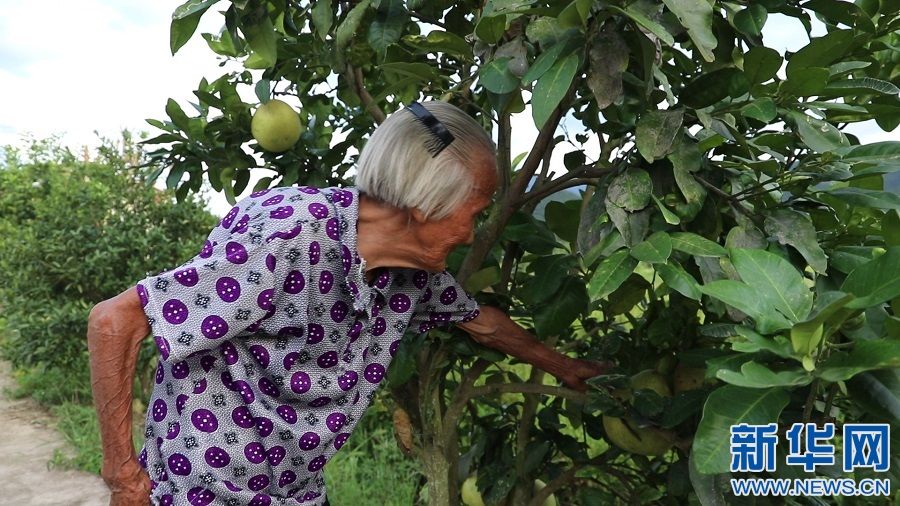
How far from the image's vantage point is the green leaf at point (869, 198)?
44.6 inches

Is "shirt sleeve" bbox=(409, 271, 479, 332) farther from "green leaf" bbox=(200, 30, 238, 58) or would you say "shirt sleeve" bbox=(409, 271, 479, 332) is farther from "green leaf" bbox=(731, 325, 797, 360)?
"green leaf" bbox=(200, 30, 238, 58)

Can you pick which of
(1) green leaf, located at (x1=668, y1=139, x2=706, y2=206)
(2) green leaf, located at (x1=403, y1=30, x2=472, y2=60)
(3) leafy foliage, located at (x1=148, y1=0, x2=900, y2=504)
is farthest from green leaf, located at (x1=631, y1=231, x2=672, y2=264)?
(2) green leaf, located at (x1=403, y1=30, x2=472, y2=60)

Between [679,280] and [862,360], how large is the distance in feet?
0.74

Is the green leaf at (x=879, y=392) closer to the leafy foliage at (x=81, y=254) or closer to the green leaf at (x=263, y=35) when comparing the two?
the green leaf at (x=263, y=35)

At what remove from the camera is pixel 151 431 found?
1.46 m

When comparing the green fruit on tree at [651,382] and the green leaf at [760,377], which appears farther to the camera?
the green fruit on tree at [651,382]

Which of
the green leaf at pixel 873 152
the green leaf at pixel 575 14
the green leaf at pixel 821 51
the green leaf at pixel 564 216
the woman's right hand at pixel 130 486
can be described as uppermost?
the green leaf at pixel 821 51

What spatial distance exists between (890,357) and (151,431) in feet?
3.81

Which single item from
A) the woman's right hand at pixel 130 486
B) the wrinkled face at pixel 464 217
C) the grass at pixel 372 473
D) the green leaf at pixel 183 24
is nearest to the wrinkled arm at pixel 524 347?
the wrinkled face at pixel 464 217

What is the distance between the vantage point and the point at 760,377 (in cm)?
87

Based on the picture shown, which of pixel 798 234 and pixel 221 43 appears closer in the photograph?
pixel 798 234

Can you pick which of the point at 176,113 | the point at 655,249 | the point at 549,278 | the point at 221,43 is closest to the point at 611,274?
the point at 655,249

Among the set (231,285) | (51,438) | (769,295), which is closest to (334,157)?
(231,285)

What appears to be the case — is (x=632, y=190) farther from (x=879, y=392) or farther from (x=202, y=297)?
(x=202, y=297)
